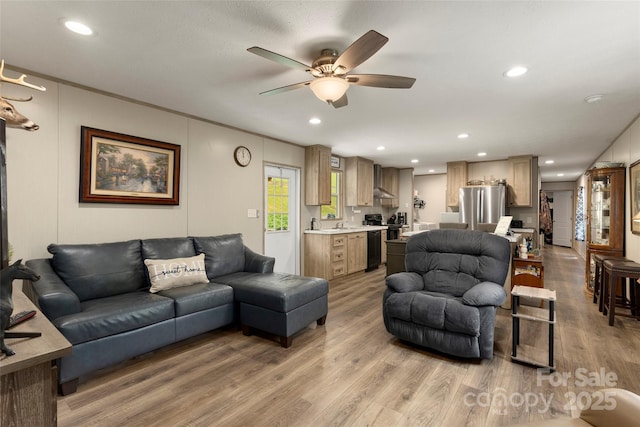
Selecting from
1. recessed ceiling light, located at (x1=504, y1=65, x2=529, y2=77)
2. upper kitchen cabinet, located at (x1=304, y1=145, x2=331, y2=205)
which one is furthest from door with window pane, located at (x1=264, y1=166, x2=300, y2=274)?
recessed ceiling light, located at (x1=504, y1=65, x2=529, y2=77)

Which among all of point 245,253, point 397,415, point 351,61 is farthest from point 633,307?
point 245,253

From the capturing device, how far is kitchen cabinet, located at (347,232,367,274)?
229 inches

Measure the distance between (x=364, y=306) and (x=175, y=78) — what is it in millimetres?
3393

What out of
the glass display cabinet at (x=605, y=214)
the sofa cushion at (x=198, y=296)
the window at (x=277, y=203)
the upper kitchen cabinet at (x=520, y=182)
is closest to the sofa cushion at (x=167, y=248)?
the sofa cushion at (x=198, y=296)

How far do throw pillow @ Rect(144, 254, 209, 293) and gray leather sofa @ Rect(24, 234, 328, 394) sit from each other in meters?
0.04

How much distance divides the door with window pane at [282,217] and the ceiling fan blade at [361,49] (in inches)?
124

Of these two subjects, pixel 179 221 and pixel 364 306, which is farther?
pixel 364 306

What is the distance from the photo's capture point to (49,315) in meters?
2.06

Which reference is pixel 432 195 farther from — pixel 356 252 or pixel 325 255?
pixel 325 255

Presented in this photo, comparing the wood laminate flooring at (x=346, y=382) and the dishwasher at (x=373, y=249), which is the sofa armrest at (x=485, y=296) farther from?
the dishwasher at (x=373, y=249)

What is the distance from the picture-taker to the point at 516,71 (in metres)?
2.50

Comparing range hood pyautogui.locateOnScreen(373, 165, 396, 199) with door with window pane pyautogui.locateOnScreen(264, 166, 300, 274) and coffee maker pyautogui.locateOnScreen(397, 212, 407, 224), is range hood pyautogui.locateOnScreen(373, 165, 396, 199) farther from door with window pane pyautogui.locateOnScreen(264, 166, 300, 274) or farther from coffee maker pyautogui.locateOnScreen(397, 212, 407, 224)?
door with window pane pyautogui.locateOnScreen(264, 166, 300, 274)

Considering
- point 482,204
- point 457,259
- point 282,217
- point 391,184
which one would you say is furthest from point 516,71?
point 391,184

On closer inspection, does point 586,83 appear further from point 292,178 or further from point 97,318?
point 97,318
